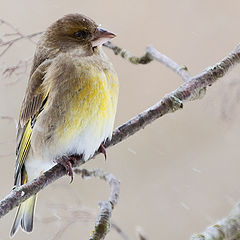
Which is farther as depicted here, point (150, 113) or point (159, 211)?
point (159, 211)

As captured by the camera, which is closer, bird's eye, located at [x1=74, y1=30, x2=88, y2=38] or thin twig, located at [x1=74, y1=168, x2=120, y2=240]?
thin twig, located at [x1=74, y1=168, x2=120, y2=240]

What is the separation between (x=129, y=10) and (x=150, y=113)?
1671 millimetres

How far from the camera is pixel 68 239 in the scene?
299cm

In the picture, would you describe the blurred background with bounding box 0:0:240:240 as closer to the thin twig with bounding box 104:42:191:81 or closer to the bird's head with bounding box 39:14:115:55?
the bird's head with bounding box 39:14:115:55

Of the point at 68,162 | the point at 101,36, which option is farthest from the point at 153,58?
the point at 68,162

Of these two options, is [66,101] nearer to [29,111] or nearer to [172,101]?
[29,111]

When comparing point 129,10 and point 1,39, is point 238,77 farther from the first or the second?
point 129,10

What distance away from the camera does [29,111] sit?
224cm

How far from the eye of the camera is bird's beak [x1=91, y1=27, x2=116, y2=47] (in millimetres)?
2144

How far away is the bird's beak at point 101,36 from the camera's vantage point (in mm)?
2144

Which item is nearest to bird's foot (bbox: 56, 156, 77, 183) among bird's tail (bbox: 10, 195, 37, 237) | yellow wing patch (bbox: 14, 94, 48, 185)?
yellow wing patch (bbox: 14, 94, 48, 185)

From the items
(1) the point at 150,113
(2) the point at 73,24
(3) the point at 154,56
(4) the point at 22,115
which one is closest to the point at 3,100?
(4) the point at 22,115

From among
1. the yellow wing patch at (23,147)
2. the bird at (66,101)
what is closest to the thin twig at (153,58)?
the bird at (66,101)

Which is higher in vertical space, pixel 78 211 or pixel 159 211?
pixel 78 211
